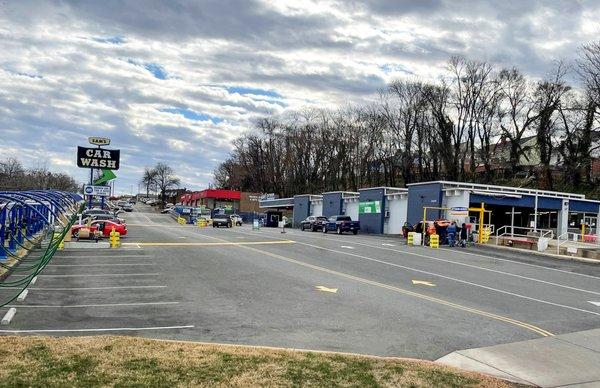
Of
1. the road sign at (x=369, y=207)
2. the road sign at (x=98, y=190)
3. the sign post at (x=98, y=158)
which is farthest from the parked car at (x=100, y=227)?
the road sign at (x=369, y=207)

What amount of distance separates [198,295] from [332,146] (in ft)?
297

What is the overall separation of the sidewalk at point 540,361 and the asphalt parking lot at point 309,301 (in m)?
Answer: 0.46

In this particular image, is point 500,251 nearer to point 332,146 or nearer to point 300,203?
point 300,203

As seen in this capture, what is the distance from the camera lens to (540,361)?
8570mm

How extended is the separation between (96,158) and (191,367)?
41222mm

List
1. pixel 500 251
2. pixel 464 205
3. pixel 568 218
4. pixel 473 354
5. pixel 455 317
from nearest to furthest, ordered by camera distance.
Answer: pixel 473 354 < pixel 455 317 < pixel 500 251 < pixel 464 205 < pixel 568 218

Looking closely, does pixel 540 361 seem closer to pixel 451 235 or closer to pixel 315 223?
pixel 451 235

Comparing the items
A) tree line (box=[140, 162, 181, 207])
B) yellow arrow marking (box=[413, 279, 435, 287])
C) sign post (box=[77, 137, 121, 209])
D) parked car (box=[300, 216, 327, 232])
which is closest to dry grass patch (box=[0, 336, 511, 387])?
yellow arrow marking (box=[413, 279, 435, 287])

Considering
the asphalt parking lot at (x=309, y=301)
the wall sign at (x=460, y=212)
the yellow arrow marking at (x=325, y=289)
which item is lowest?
the asphalt parking lot at (x=309, y=301)

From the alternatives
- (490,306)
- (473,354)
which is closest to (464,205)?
(490,306)

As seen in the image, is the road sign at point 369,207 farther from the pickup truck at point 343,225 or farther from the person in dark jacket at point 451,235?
the person in dark jacket at point 451,235

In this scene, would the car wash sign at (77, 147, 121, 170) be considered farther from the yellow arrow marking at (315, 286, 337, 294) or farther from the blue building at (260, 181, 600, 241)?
the yellow arrow marking at (315, 286, 337, 294)

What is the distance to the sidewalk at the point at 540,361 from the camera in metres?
7.64

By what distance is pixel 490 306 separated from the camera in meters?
14.1
